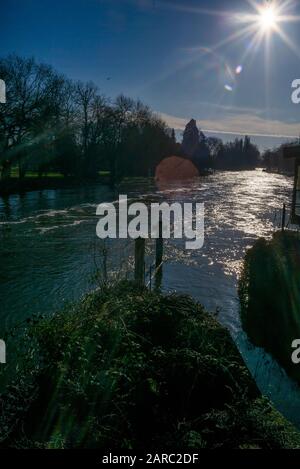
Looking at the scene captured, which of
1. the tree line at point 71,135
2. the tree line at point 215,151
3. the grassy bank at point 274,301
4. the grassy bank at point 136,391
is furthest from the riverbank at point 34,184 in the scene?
the tree line at point 215,151

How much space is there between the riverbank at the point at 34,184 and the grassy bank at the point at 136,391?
1409 inches

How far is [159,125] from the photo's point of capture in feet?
319

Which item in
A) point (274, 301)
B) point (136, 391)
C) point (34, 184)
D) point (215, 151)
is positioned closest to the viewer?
point (136, 391)

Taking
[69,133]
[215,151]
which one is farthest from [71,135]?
[215,151]

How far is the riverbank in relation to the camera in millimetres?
39862

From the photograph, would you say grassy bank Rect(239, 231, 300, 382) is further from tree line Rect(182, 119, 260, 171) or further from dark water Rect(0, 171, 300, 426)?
tree line Rect(182, 119, 260, 171)

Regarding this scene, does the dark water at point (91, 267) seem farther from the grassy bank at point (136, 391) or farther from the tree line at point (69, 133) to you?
the tree line at point (69, 133)

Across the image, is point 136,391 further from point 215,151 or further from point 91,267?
point 215,151

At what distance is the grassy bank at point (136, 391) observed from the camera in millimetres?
3602

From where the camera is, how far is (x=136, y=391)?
4.05 m

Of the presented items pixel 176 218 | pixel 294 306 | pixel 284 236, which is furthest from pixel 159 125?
pixel 294 306

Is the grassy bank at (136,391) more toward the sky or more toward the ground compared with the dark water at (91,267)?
more toward the sky

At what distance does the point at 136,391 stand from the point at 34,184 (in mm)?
44225
